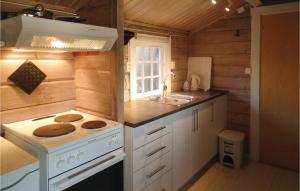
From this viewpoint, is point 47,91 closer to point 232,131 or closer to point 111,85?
point 111,85

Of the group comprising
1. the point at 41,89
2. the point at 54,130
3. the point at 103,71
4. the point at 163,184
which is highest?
the point at 103,71

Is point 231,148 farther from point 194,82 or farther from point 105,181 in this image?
point 105,181

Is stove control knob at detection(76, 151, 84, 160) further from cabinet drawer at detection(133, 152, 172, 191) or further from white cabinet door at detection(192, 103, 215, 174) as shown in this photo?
white cabinet door at detection(192, 103, 215, 174)

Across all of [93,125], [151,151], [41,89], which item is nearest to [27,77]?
[41,89]

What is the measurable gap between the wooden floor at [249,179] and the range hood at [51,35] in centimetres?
185

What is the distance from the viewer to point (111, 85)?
71.6 inches

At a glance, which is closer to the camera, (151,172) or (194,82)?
(151,172)

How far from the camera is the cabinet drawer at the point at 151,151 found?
1.84 meters

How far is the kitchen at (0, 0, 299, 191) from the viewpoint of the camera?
4.69 ft

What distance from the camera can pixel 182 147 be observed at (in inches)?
94.3

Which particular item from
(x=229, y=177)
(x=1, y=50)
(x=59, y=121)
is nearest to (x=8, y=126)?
(x=59, y=121)

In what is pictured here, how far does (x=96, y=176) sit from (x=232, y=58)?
2.49 meters

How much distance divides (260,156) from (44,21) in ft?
9.99

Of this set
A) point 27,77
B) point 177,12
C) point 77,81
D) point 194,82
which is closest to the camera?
point 27,77
